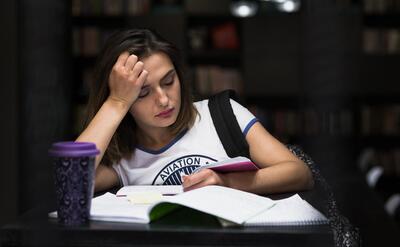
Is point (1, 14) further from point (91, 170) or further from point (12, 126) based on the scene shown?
point (91, 170)

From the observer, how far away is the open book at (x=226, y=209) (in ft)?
3.35

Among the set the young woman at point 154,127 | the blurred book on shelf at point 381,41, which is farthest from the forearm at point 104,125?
the blurred book on shelf at point 381,41

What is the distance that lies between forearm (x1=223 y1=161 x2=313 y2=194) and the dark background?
7.14 ft

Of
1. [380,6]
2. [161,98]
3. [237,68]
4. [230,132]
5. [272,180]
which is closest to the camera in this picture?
[272,180]

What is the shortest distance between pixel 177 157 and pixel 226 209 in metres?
0.55

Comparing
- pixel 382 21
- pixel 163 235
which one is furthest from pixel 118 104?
pixel 382 21

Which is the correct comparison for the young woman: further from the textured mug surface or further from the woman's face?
the textured mug surface

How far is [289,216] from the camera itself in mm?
1040

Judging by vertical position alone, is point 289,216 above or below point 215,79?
above

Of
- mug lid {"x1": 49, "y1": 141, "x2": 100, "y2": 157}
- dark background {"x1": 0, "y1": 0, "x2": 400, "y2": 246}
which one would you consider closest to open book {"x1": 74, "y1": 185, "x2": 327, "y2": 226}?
mug lid {"x1": 49, "y1": 141, "x2": 100, "y2": 157}

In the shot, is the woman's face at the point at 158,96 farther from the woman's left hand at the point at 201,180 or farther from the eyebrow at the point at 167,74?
the woman's left hand at the point at 201,180

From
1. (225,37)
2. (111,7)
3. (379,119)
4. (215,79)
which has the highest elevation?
(111,7)

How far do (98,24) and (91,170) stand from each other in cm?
442

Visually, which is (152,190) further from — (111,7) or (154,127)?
(111,7)
